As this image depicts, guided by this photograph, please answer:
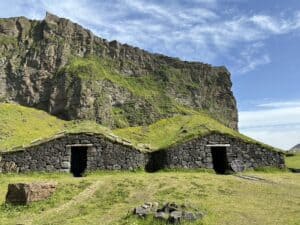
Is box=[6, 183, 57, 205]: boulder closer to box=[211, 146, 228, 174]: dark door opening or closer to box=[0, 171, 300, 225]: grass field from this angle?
box=[0, 171, 300, 225]: grass field

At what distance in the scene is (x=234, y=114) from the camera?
477 ft

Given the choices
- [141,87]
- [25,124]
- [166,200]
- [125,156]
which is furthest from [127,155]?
[141,87]

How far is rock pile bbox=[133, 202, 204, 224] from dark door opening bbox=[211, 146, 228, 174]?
11999 mm

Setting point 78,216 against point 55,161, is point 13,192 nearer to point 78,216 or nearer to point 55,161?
point 78,216

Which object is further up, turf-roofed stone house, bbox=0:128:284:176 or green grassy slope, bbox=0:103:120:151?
green grassy slope, bbox=0:103:120:151

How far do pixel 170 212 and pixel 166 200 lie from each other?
325cm

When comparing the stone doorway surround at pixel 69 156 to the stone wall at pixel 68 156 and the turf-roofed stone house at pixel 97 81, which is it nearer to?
the stone wall at pixel 68 156

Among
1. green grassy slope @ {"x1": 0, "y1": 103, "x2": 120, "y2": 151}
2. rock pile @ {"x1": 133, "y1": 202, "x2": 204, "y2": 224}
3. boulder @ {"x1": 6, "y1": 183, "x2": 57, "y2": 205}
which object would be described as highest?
green grassy slope @ {"x1": 0, "y1": 103, "x2": 120, "y2": 151}

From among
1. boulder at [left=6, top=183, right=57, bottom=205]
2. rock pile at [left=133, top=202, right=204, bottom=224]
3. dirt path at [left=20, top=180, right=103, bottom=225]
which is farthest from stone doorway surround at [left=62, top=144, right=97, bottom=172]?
rock pile at [left=133, top=202, right=204, bottom=224]

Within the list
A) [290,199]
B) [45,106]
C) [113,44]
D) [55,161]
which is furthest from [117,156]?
[113,44]

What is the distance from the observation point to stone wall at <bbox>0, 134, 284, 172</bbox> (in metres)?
23.1

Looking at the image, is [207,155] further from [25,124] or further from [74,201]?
[25,124]

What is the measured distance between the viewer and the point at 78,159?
2516 cm

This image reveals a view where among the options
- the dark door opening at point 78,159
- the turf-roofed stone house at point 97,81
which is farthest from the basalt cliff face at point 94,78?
the dark door opening at point 78,159
